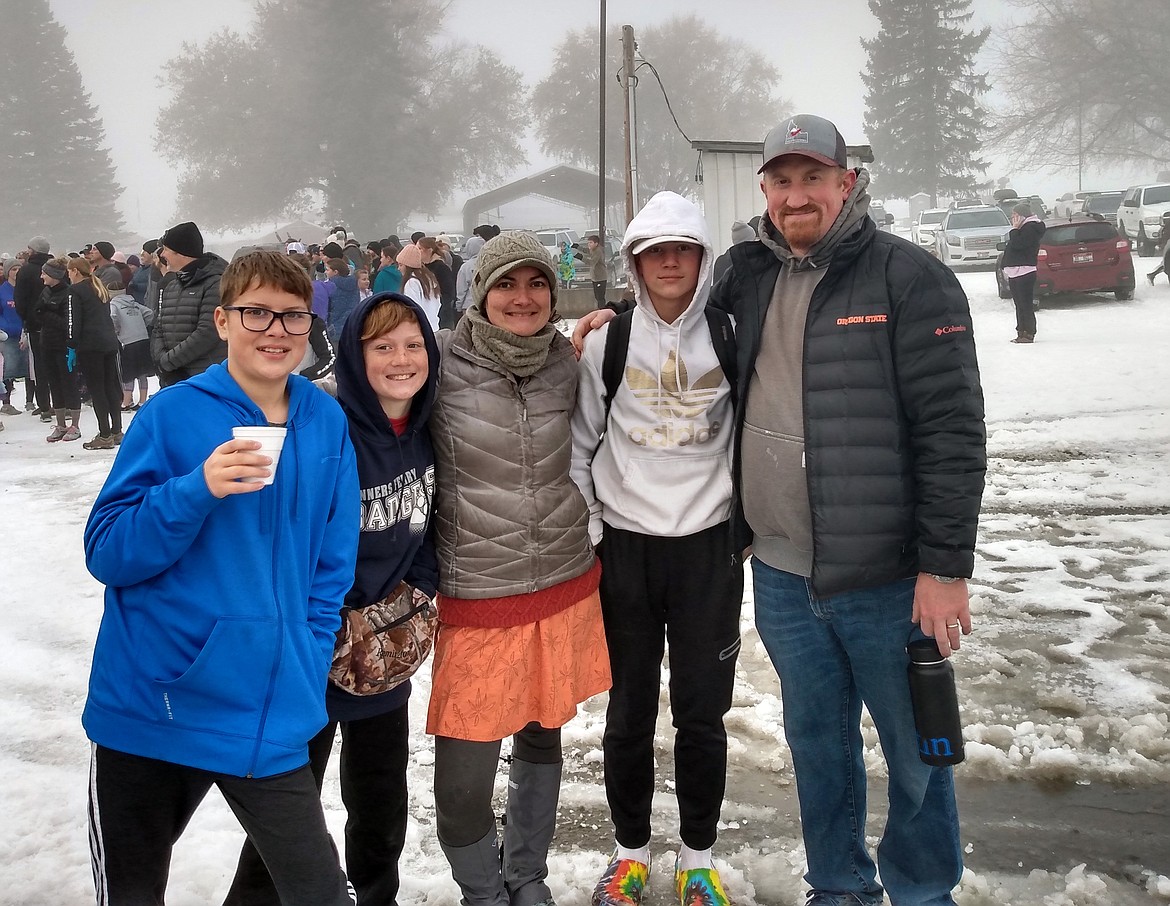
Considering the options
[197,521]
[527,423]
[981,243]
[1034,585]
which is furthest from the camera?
[981,243]

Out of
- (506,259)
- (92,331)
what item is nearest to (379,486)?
(506,259)

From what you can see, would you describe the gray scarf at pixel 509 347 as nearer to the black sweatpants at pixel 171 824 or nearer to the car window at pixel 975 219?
the black sweatpants at pixel 171 824

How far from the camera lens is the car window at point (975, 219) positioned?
24.6 m

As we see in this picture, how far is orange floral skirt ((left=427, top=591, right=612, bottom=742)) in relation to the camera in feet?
8.64

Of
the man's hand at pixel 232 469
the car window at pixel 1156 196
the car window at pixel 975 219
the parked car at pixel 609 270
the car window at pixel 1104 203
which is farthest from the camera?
the car window at pixel 1104 203

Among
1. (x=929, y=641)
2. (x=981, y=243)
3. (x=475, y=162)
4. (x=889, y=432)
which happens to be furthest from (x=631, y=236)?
(x=475, y=162)

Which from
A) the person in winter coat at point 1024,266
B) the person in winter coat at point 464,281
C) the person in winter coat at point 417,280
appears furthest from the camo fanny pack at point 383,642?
the person in winter coat at point 1024,266

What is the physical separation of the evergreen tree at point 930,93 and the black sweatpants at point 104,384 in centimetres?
6060

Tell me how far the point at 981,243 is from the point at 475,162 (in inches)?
1971

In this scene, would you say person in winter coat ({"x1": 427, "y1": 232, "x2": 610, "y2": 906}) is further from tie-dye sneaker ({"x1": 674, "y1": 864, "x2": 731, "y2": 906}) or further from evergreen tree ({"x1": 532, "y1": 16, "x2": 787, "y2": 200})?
evergreen tree ({"x1": 532, "y1": 16, "x2": 787, "y2": 200})

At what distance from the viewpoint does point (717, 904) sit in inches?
112

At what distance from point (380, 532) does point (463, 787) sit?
Result: 0.84m

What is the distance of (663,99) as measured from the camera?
7456 cm

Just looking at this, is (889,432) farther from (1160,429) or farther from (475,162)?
(475,162)
